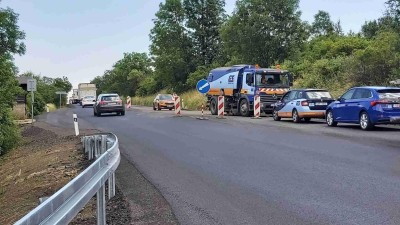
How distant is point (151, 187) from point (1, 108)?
1423cm

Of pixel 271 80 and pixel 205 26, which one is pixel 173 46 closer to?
pixel 205 26

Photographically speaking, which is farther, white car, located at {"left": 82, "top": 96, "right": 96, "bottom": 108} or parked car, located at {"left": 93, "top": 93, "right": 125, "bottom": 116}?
white car, located at {"left": 82, "top": 96, "right": 96, "bottom": 108}

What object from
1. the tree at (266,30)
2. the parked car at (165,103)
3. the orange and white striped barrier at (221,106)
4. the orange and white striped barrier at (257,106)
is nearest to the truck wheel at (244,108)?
the orange and white striped barrier at (221,106)

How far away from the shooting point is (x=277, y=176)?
891cm

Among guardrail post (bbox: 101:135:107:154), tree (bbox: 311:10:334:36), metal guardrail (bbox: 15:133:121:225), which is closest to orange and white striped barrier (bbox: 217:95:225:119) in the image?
guardrail post (bbox: 101:135:107:154)

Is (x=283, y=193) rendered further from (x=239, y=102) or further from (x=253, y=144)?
(x=239, y=102)

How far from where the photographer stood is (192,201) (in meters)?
7.18

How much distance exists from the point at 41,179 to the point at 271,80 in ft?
64.8

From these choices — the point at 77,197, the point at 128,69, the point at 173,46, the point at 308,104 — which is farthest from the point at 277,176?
the point at 128,69

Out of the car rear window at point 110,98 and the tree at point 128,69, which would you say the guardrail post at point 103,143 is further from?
the tree at point 128,69

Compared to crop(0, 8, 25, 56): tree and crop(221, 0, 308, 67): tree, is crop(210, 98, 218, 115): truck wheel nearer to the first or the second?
crop(221, 0, 308, 67): tree

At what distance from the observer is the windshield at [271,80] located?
92.0 ft

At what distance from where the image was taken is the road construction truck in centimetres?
2783

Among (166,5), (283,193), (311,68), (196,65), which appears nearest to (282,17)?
(311,68)
